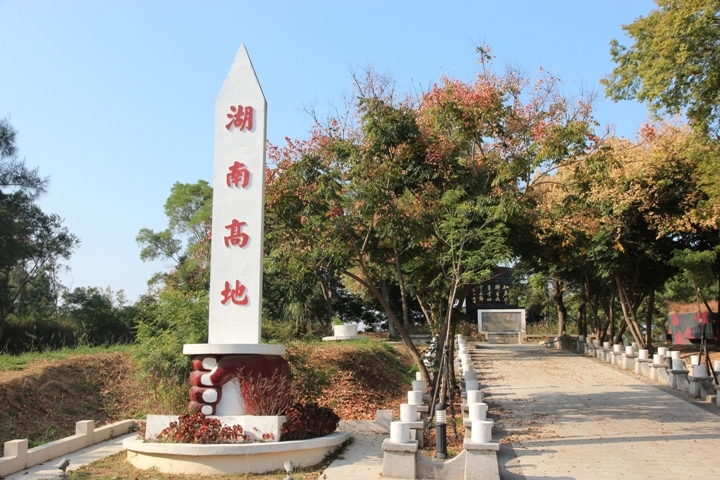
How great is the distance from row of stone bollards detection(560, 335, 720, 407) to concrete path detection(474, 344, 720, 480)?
14.3 inches

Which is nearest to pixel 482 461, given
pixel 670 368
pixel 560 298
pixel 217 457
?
pixel 217 457

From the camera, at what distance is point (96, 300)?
80.3 ft

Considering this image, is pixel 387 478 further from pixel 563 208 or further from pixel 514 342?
pixel 514 342

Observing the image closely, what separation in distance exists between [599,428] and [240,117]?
815cm

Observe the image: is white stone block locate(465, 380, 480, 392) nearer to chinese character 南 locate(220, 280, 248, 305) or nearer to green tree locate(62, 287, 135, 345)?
chinese character 南 locate(220, 280, 248, 305)

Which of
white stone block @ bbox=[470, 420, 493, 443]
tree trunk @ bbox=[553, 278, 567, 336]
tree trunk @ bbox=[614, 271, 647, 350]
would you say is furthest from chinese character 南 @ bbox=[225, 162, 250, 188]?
tree trunk @ bbox=[553, 278, 567, 336]

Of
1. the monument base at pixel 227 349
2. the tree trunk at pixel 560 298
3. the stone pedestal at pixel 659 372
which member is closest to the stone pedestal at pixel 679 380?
the stone pedestal at pixel 659 372

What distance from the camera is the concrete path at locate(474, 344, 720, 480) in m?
9.05

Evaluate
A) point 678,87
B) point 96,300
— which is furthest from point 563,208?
point 96,300

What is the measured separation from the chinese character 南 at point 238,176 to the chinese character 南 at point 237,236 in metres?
0.62

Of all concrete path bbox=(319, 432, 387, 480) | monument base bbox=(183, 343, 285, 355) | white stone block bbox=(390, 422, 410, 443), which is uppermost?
monument base bbox=(183, 343, 285, 355)

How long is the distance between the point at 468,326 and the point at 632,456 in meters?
31.0

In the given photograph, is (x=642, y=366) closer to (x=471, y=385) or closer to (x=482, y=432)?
(x=471, y=385)

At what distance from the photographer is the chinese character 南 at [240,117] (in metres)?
10.9
